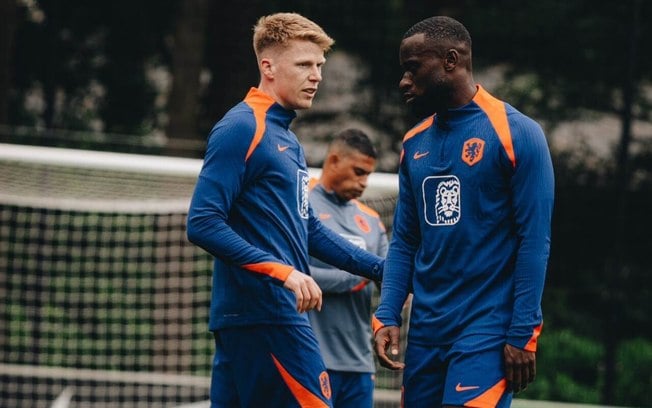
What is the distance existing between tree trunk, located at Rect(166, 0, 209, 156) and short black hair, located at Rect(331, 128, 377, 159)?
573 centimetres

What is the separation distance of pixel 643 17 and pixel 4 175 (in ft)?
19.9

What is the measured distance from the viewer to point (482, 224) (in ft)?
12.6

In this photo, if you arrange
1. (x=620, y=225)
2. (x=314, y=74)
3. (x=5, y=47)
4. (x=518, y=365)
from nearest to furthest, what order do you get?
(x=518, y=365), (x=314, y=74), (x=620, y=225), (x=5, y=47)

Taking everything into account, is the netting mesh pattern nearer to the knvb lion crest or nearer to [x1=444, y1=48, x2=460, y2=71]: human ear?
the knvb lion crest

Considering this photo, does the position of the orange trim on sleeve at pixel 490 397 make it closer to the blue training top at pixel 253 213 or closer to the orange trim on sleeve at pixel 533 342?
the orange trim on sleeve at pixel 533 342

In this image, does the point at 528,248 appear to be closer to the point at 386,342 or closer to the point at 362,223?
the point at 386,342

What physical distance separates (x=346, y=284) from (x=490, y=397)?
1697mm

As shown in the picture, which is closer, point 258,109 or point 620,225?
point 258,109

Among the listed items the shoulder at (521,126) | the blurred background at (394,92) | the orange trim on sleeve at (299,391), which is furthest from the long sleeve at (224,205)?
the blurred background at (394,92)

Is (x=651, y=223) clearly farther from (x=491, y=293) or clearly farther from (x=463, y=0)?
(x=491, y=293)

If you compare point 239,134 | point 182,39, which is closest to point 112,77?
point 182,39

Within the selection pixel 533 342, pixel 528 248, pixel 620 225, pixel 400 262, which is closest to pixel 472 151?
pixel 528 248

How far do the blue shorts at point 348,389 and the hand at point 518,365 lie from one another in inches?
70.3

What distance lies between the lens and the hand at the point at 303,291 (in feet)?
12.7
